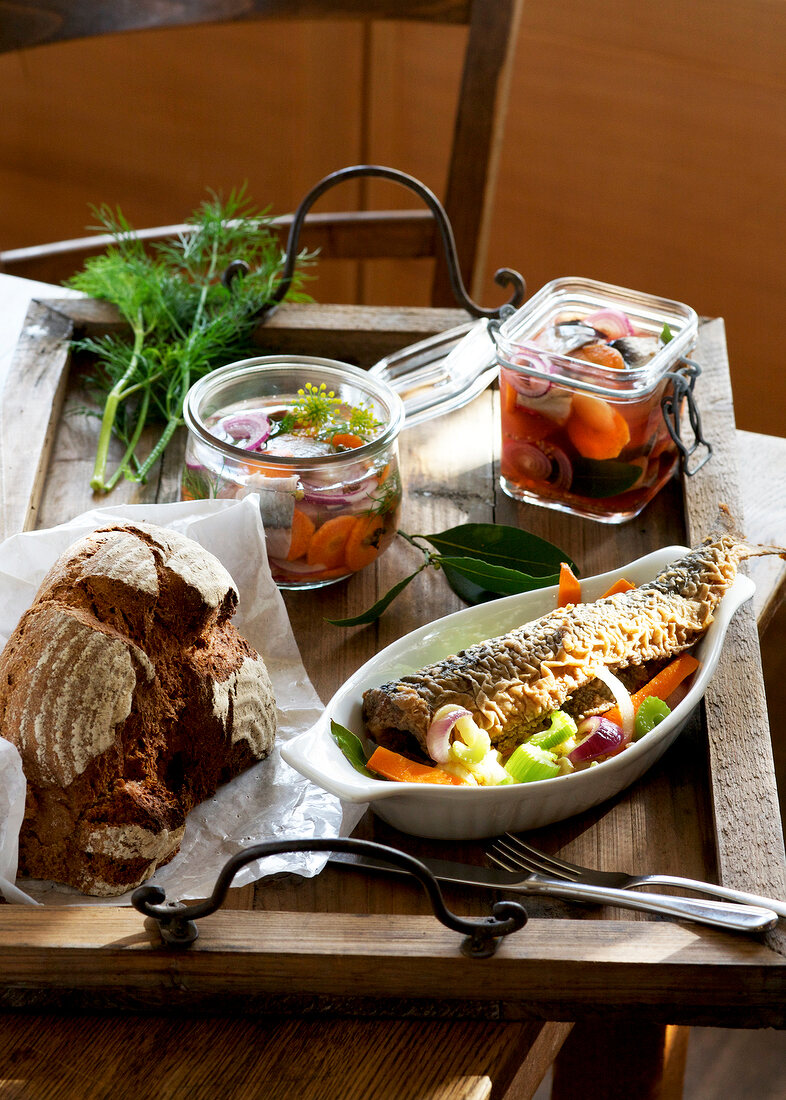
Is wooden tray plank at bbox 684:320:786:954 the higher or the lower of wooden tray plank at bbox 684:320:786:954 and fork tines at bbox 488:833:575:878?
the higher

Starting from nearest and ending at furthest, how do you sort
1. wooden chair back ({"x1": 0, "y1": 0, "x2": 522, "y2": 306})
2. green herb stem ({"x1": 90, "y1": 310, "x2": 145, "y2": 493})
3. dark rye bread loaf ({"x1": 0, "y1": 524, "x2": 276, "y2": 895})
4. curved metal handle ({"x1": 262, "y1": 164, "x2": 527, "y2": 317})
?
dark rye bread loaf ({"x1": 0, "y1": 524, "x2": 276, "y2": 895}) → green herb stem ({"x1": 90, "y1": 310, "x2": 145, "y2": 493}) → curved metal handle ({"x1": 262, "y1": 164, "x2": 527, "y2": 317}) → wooden chair back ({"x1": 0, "y1": 0, "x2": 522, "y2": 306})

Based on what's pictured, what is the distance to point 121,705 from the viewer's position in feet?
2.31

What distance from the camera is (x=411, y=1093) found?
65 cm

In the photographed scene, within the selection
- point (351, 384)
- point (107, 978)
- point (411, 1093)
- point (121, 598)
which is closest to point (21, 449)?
point (351, 384)

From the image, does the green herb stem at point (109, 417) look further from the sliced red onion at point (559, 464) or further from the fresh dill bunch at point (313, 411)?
the sliced red onion at point (559, 464)

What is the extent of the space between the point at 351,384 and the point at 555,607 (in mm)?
312

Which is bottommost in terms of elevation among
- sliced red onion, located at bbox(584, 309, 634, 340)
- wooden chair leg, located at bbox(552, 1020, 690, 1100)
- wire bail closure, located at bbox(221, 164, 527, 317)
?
wooden chair leg, located at bbox(552, 1020, 690, 1100)

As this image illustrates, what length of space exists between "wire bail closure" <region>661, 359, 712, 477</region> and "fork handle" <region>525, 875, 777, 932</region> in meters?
0.48

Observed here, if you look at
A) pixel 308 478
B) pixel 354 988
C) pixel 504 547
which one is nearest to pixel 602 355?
pixel 504 547

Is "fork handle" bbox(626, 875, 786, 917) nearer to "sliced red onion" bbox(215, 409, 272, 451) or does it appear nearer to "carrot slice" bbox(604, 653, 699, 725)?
"carrot slice" bbox(604, 653, 699, 725)

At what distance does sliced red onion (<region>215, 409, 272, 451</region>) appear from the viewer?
1000mm

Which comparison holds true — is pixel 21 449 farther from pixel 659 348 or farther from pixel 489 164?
pixel 489 164

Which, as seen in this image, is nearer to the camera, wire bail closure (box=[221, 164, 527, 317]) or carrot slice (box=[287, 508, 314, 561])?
carrot slice (box=[287, 508, 314, 561])

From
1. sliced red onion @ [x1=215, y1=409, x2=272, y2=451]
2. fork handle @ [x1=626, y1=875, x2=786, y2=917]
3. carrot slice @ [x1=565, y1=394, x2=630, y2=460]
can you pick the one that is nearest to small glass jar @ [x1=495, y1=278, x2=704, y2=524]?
carrot slice @ [x1=565, y1=394, x2=630, y2=460]
